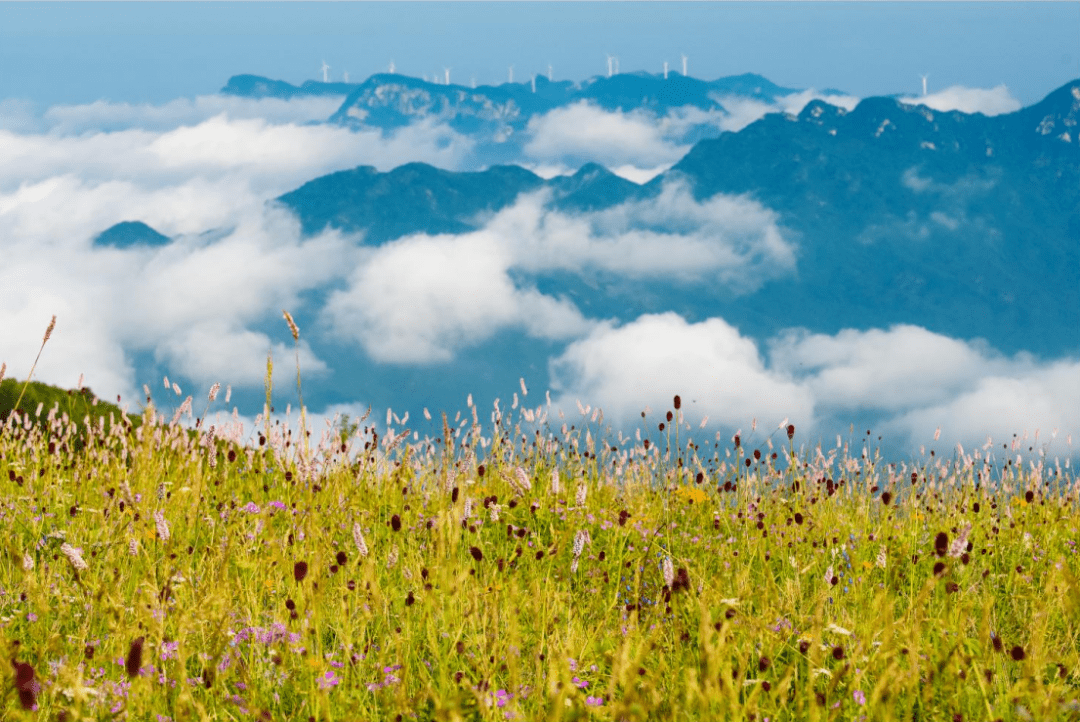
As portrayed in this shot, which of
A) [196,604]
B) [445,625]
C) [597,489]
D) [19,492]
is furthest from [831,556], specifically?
[19,492]

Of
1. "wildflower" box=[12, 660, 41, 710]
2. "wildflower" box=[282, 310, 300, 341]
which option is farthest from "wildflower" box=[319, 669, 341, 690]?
"wildflower" box=[282, 310, 300, 341]

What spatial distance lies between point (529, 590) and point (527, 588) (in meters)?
0.06

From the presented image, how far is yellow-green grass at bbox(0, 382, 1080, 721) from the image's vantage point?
2.65 metres

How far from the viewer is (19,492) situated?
217 inches

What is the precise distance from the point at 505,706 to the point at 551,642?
2.01 feet

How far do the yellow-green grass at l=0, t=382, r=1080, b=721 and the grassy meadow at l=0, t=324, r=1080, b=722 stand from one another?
0.02 meters

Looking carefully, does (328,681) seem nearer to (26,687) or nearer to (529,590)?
(26,687)

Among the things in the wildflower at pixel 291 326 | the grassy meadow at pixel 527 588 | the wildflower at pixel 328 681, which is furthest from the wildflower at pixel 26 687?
the wildflower at pixel 291 326

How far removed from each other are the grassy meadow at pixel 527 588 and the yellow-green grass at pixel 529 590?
2cm

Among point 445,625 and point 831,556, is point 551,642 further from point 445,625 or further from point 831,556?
point 831,556

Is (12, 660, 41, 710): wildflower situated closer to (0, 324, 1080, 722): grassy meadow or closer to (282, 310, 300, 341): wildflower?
(0, 324, 1080, 722): grassy meadow

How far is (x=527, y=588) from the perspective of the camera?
13.8ft

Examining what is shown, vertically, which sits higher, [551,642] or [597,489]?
[597,489]

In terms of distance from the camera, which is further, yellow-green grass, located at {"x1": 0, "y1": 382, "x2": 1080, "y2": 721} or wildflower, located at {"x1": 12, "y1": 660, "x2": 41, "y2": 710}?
yellow-green grass, located at {"x1": 0, "y1": 382, "x2": 1080, "y2": 721}
